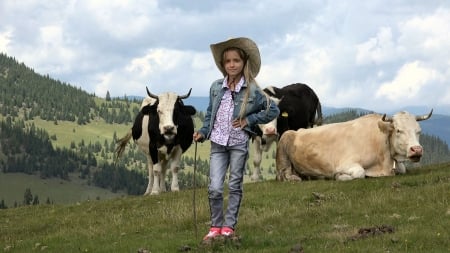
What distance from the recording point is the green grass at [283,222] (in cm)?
890

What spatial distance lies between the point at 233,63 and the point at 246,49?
327 mm

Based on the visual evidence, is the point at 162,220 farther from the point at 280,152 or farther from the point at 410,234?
the point at 280,152

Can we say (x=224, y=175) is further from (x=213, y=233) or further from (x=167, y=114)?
(x=167, y=114)

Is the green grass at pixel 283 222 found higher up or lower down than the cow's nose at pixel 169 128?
lower down

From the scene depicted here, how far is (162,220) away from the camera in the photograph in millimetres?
12945

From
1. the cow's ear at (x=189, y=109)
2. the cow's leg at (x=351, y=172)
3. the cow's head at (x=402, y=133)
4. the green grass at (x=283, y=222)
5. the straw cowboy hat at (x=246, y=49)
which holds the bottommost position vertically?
the green grass at (x=283, y=222)

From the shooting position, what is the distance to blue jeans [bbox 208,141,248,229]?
9008mm

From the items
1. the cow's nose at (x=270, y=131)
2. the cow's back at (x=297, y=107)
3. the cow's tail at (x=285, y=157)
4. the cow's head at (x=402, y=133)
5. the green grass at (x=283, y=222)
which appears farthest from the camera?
the cow's back at (x=297, y=107)

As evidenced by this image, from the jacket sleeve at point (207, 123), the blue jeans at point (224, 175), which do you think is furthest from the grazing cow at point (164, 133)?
the blue jeans at point (224, 175)

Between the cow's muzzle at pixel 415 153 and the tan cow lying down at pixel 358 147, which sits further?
the tan cow lying down at pixel 358 147

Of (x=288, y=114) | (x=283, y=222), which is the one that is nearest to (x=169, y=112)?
(x=288, y=114)

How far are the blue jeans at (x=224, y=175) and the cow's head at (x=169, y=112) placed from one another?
10.2 m

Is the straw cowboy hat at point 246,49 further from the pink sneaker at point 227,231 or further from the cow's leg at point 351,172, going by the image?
the cow's leg at point 351,172

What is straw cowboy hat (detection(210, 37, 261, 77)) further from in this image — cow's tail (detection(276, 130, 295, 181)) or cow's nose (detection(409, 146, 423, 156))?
cow's tail (detection(276, 130, 295, 181))
